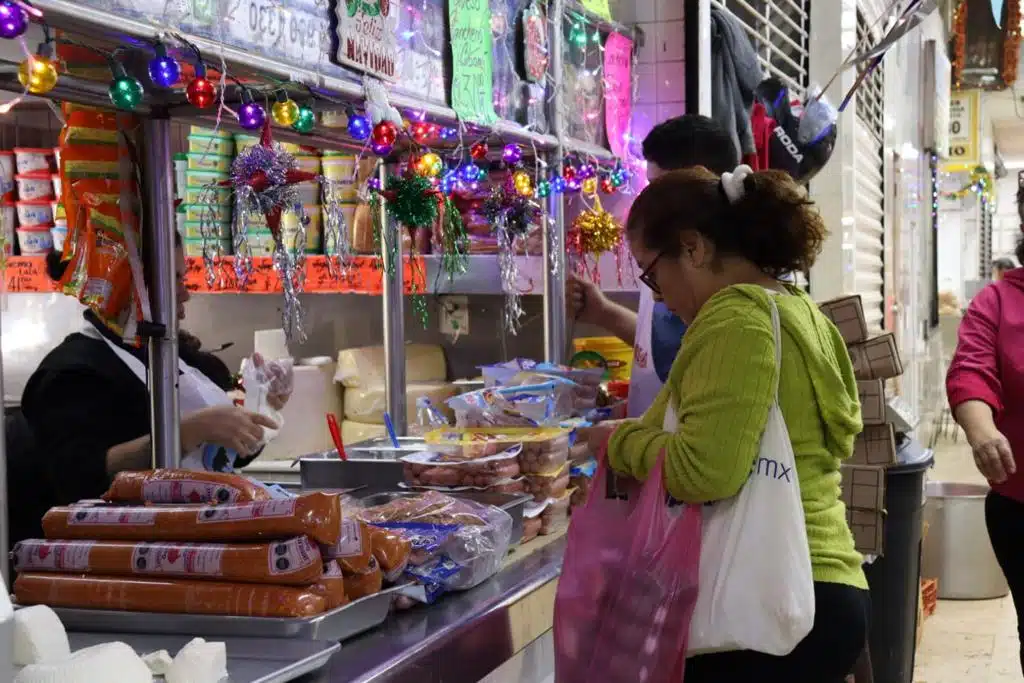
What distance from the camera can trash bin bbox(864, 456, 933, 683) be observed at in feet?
14.3

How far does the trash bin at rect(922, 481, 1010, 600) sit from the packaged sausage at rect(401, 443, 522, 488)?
389 cm

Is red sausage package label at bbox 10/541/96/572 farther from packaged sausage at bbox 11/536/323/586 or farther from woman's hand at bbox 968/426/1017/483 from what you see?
woman's hand at bbox 968/426/1017/483

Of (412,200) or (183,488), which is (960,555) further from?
(183,488)

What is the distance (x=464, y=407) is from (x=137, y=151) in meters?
1.08

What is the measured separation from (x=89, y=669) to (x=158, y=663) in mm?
187

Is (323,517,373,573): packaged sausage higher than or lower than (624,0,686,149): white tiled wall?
lower

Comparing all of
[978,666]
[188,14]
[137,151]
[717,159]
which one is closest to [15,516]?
[137,151]

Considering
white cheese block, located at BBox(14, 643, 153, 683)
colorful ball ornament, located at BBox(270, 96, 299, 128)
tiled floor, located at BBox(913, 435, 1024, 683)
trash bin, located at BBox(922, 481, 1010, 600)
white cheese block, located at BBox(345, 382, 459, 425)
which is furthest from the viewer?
trash bin, located at BBox(922, 481, 1010, 600)

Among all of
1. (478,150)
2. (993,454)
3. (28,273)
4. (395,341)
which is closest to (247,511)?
(478,150)

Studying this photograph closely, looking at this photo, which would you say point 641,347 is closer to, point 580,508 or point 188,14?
point 580,508

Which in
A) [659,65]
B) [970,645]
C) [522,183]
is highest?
[659,65]

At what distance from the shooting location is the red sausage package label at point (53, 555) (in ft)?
6.37

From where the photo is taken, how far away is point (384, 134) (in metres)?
2.57

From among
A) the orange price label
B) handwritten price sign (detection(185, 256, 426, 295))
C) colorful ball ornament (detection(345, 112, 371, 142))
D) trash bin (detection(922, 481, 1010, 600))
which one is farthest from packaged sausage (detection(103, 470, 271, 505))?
trash bin (detection(922, 481, 1010, 600))
